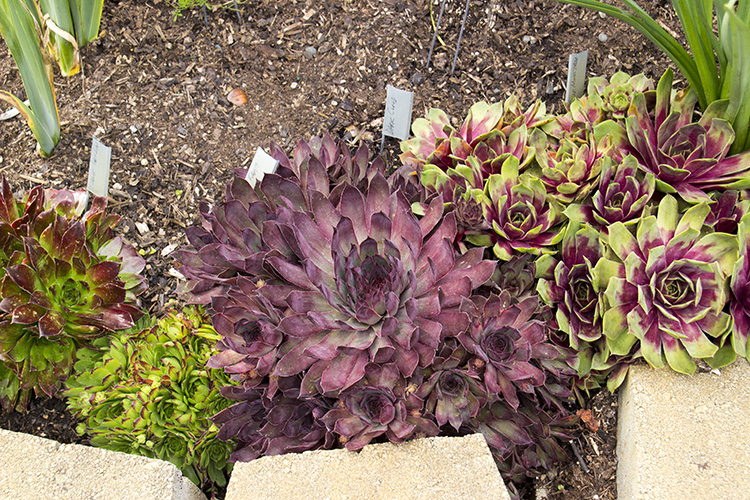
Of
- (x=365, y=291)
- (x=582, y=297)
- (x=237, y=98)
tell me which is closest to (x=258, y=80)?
(x=237, y=98)

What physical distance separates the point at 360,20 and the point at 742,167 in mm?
1508

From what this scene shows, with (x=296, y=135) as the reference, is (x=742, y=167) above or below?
above

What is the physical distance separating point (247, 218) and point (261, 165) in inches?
11.5

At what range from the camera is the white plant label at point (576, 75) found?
1949 millimetres

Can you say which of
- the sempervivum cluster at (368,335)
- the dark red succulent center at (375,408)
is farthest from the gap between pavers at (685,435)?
the dark red succulent center at (375,408)

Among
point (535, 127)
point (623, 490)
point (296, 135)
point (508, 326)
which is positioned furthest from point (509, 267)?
point (296, 135)

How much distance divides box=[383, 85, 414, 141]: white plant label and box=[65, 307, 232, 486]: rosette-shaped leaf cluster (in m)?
0.92

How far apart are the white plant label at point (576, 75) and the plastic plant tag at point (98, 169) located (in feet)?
5.39

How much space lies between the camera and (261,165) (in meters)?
1.69

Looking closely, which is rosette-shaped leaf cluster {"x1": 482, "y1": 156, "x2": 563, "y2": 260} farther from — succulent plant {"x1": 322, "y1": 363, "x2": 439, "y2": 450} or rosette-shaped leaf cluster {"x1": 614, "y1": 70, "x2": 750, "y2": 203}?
succulent plant {"x1": 322, "y1": 363, "x2": 439, "y2": 450}

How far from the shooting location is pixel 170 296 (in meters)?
2.04

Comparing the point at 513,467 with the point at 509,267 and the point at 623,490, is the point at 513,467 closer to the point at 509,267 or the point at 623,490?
the point at 623,490

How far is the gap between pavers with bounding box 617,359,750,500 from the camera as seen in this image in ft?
4.34

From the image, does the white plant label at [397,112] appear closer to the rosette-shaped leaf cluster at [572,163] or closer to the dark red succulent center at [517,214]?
the rosette-shaped leaf cluster at [572,163]
